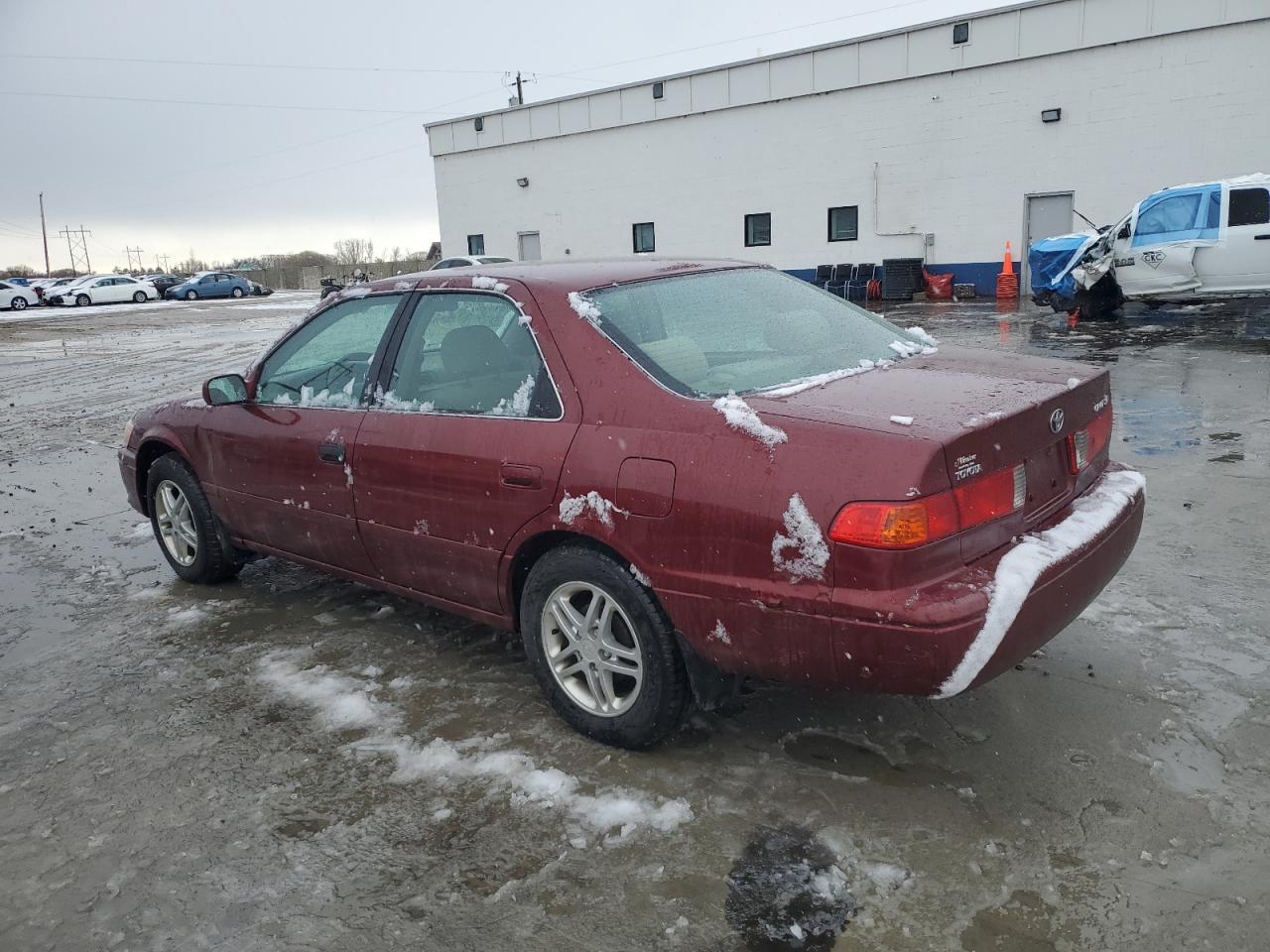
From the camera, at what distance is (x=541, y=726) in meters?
→ 3.31

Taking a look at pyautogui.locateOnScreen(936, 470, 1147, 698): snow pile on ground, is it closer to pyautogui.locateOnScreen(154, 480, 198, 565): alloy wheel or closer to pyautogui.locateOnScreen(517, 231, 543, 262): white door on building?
pyautogui.locateOnScreen(154, 480, 198, 565): alloy wheel

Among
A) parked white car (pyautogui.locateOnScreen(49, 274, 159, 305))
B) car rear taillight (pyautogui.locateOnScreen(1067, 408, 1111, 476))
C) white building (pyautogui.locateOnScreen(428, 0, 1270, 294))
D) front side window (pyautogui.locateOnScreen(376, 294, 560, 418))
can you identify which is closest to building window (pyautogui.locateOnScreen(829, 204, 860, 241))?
white building (pyautogui.locateOnScreen(428, 0, 1270, 294))

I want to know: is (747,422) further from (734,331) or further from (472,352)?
(472,352)

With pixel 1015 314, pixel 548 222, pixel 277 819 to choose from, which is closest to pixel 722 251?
pixel 548 222

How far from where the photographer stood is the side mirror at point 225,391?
14.1ft

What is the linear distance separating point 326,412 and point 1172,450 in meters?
5.67

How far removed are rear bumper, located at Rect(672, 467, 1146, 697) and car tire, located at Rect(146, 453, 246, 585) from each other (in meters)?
2.89

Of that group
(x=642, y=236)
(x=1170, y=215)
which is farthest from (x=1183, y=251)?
(x=642, y=236)

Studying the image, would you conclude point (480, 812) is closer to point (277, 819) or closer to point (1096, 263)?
point (277, 819)

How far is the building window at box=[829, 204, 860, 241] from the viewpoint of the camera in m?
24.1

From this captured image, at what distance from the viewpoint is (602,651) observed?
3.09 metres

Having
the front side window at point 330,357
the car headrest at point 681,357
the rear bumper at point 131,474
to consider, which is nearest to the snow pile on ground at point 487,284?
the front side window at point 330,357

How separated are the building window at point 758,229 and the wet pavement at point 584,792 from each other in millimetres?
22006

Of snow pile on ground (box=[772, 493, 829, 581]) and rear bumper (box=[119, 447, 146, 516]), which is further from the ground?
snow pile on ground (box=[772, 493, 829, 581])
